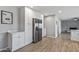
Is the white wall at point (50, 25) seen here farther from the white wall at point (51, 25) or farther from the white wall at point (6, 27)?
the white wall at point (6, 27)

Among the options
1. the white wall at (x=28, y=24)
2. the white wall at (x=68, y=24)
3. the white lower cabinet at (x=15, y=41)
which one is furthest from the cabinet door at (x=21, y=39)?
the white wall at (x=68, y=24)

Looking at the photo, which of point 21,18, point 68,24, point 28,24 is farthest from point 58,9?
point 68,24

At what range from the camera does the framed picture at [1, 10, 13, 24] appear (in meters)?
3.86

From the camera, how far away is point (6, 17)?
13.4 feet

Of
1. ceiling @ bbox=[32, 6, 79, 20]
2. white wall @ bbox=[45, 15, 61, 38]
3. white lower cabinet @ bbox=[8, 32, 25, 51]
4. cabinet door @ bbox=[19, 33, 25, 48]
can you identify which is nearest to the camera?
white lower cabinet @ bbox=[8, 32, 25, 51]

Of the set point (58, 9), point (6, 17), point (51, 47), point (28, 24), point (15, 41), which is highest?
point (58, 9)

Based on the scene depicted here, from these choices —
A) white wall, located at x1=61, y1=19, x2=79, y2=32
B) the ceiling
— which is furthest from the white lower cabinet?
white wall, located at x1=61, y1=19, x2=79, y2=32

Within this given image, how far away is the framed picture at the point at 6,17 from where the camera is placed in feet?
12.7

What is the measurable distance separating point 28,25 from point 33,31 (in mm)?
660

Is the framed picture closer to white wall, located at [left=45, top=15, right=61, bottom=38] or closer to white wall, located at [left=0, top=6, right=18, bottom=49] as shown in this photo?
white wall, located at [left=0, top=6, right=18, bottom=49]

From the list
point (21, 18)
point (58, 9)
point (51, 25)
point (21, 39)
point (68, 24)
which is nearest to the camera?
point (21, 39)

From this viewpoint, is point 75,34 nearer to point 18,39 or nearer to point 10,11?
point 18,39

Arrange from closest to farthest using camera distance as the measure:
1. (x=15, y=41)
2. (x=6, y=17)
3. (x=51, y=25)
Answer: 1. (x=15, y=41)
2. (x=6, y=17)
3. (x=51, y=25)

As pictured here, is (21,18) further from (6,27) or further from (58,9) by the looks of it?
(58,9)
